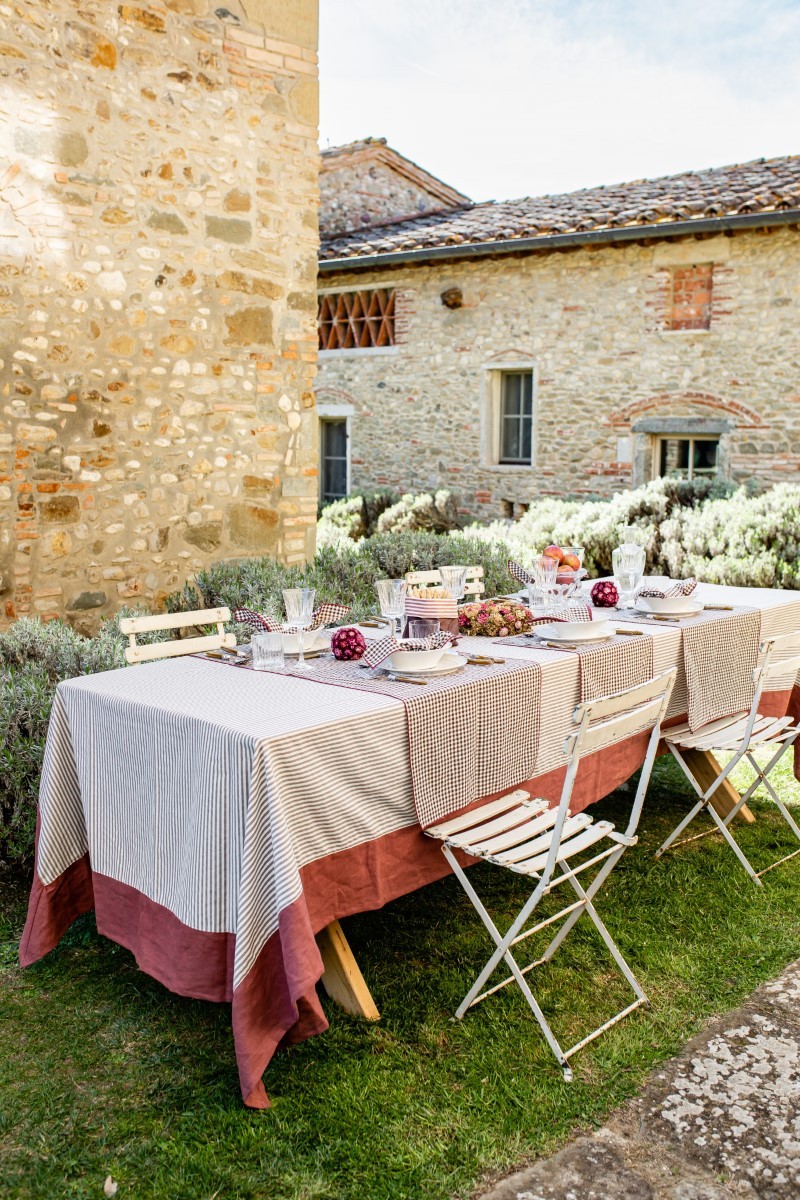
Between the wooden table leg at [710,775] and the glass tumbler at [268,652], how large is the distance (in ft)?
6.71

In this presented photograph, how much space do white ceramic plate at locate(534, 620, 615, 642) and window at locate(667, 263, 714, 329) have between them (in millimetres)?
9298

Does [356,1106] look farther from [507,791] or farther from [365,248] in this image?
[365,248]

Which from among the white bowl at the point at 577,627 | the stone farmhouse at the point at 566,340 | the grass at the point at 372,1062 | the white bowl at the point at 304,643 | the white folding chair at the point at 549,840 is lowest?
the grass at the point at 372,1062

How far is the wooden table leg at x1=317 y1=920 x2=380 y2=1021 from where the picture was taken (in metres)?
2.97

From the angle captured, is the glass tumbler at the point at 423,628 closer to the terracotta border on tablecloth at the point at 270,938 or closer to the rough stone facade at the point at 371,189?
the terracotta border on tablecloth at the point at 270,938

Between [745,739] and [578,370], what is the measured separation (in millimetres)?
9852

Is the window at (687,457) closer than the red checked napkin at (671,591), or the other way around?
the red checked napkin at (671,591)

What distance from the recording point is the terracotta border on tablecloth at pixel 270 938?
8.36 ft

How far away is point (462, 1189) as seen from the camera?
2344 millimetres

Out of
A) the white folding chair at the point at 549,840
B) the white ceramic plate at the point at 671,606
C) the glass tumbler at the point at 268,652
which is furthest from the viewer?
the white ceramic plate at the point at 671,606

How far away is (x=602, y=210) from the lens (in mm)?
12812

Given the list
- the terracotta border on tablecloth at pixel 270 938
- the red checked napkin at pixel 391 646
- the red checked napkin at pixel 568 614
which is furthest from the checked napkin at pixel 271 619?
the terracotta border on tablecloth at pixel 270 938

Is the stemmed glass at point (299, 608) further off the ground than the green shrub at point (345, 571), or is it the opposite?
the stemmed glass at point (299, 608)

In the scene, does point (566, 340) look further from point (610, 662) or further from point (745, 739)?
point (610, 662)
